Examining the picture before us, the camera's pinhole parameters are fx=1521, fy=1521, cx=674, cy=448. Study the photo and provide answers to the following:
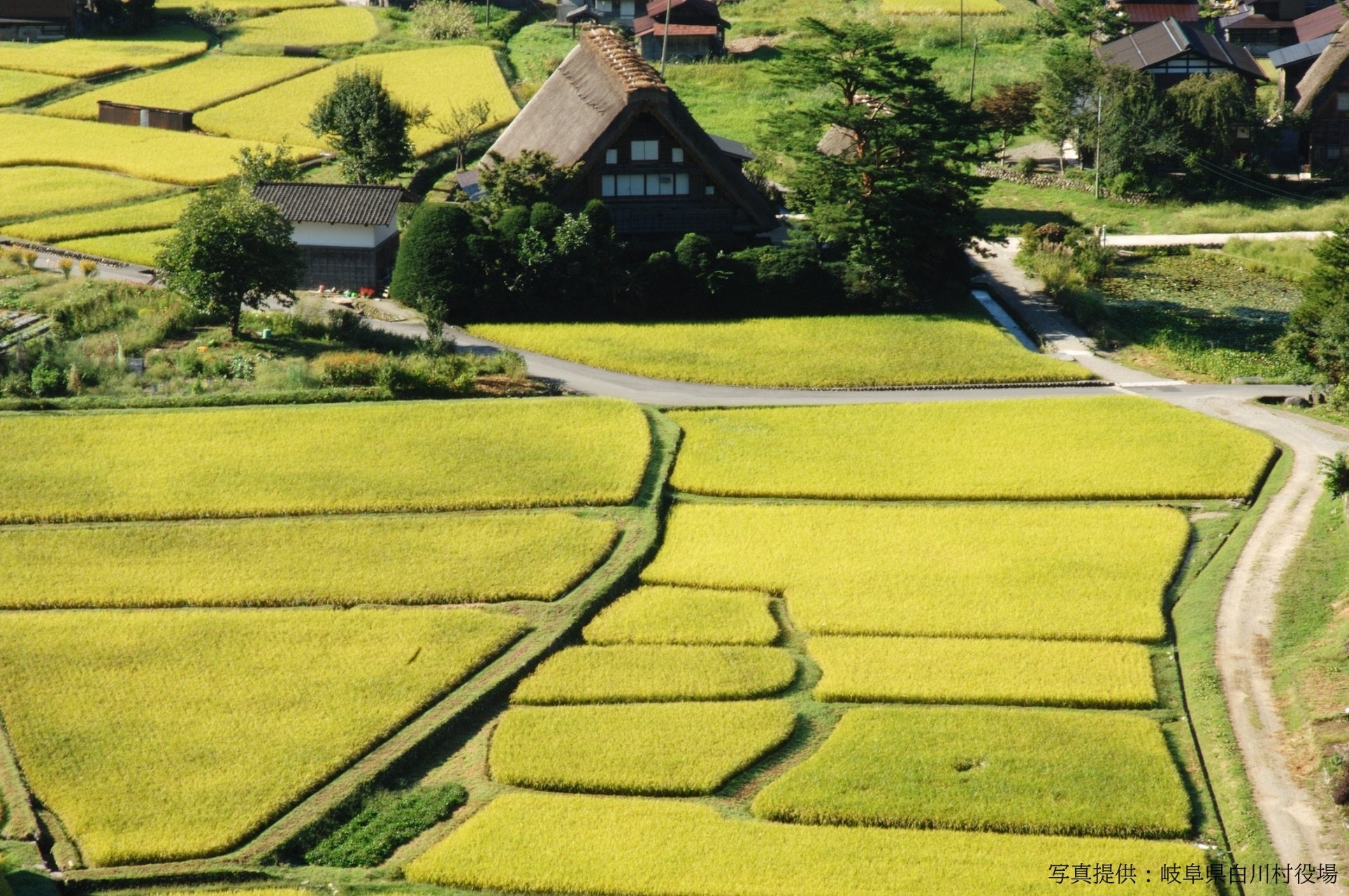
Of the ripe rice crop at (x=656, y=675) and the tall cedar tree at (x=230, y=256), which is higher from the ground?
the tall cedar tree at (x=230, y=256)

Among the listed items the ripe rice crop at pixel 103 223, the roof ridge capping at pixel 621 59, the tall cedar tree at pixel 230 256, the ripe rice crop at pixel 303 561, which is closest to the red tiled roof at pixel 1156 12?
the roof ridge capping at pixel 621 59

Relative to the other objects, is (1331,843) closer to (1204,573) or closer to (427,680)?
(1204,573)

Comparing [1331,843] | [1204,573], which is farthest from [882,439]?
[1331,843]

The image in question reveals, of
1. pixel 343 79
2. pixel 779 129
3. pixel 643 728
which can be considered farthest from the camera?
pixel 343 79

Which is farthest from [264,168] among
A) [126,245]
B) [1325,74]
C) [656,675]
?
[1325,74]

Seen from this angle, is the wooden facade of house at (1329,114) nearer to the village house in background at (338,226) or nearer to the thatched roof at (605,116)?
the thatched roof at (605,116)

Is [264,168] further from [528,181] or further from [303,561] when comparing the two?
→ [303,561]
